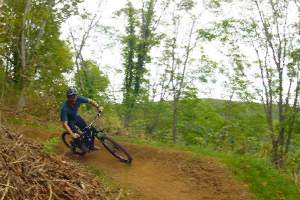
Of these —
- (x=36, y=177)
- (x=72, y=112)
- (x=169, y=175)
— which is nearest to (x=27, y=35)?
(x=72, y=112)

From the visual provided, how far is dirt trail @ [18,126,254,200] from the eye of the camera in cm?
1048

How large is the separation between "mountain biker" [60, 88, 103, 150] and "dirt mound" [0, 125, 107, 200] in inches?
118

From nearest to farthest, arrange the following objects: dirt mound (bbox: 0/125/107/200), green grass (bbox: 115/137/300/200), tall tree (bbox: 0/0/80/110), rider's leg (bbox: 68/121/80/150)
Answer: dirt mound (bbox: 0/125/107/200) → green grass (bbox: 115/137/300/200) → rider's leg (bbox: 68/121/80/150) → tall tree (bbox: 0/0/80/110)

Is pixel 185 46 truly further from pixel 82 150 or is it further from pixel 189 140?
pixel 82 150

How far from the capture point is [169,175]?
1166 centimetres

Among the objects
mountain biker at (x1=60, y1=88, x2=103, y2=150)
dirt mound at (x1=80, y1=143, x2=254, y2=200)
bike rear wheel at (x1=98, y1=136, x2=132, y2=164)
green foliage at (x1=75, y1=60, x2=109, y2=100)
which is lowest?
dirt mound at (x1=80, y1=143, x2=254, y2=200)

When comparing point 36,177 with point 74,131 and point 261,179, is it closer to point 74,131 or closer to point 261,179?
point 74,131

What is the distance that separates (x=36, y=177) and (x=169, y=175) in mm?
5371

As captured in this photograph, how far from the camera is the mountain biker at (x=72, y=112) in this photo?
11.4 m

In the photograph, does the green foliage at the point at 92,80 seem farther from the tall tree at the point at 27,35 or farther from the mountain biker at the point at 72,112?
the mountain biker at the point at 72,112

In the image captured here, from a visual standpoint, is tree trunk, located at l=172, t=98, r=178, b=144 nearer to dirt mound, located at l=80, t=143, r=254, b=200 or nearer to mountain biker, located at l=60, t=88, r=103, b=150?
dirt mound, located at l=80, t=143, r=254, b=200

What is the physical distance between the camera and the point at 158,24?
1414 inches

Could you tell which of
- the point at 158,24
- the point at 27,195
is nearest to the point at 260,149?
the point at 27,195

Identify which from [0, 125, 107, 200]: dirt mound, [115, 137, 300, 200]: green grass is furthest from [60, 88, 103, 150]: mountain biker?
[115, 137, 300, 200]: green grass
